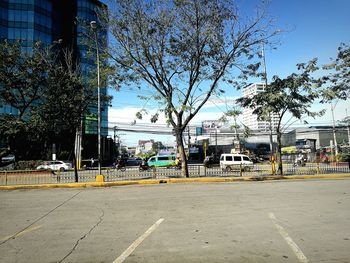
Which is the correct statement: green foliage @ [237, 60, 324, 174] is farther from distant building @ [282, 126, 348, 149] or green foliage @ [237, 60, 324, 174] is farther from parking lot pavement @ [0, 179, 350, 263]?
distant building @ [282, 126, 348, 149]

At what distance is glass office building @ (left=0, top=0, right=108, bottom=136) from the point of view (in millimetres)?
54094

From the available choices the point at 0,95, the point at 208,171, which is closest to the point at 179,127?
the point at 208,171

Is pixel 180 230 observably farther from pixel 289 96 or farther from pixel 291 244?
pixel 289 96

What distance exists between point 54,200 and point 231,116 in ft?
38.5

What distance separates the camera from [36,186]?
57.6ft

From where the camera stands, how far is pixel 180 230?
7152 millimetres

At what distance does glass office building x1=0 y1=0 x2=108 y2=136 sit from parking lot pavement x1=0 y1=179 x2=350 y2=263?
40.3 m

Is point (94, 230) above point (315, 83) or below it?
below

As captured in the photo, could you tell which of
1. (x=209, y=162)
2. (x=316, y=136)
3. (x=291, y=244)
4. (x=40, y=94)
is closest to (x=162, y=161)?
(x=209, y=162)

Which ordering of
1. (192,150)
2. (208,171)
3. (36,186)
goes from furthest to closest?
(192,150)
(208,171)
(36,186)

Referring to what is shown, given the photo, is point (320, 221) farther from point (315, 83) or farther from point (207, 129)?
point (207, 129)

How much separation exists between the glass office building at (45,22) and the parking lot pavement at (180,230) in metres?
40.3

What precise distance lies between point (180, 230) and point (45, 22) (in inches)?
2406

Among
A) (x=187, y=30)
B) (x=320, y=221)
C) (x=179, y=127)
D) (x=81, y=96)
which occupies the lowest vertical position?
(x=320, y=221)
